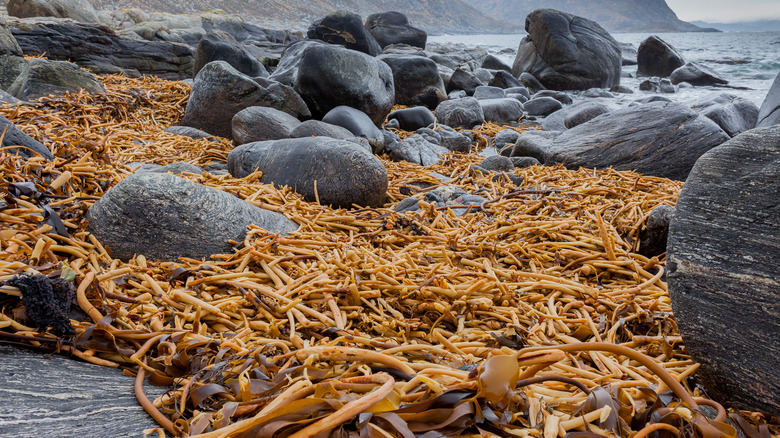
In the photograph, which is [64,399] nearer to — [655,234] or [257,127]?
[655,234]

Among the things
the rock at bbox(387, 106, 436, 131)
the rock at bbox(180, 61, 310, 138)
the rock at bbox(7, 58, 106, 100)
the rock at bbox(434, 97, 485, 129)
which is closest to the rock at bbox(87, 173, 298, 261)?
the rock at bbox(180, 61, 310, 138)

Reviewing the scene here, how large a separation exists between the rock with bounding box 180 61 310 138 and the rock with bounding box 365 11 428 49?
1845cm

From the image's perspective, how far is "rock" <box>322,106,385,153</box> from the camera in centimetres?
656

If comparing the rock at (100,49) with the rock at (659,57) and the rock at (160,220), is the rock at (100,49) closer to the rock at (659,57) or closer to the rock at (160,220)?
the rock at (160,220)

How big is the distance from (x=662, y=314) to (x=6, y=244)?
269 centimetres

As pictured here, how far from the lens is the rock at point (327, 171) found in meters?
4.12

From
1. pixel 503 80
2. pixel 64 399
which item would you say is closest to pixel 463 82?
pixel 503 80

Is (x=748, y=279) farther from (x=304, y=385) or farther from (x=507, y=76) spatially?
(x=507, y=76)

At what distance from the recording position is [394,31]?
24.6 metres

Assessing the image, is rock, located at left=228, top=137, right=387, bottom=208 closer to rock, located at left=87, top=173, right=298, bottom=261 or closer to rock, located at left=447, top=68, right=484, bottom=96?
rock, located at left=87, top=173, right=298, bottom=261

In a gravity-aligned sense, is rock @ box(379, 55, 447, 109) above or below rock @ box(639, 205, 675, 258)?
above

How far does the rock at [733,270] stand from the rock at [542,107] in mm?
11352

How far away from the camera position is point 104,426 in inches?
44.5

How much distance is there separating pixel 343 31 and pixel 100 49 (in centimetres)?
871
